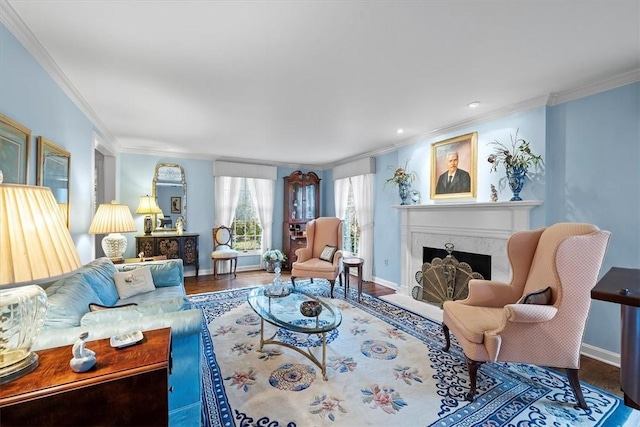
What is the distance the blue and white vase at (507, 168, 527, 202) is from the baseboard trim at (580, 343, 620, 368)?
1468 millimetres

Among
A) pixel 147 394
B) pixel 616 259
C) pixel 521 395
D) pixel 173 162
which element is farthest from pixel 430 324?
pixel 173 162

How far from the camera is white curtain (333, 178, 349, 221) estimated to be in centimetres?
578

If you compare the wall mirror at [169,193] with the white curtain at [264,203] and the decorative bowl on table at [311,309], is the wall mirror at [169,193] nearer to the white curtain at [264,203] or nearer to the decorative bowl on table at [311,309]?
the white curtain at [264,203]

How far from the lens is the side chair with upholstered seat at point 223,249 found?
514 centimetres

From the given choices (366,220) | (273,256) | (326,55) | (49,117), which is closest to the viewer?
(326,55)

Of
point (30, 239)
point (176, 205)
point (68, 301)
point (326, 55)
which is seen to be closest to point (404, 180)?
point (326, 55)

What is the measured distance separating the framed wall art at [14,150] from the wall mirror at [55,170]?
0.60 ft

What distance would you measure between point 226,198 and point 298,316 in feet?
12.5

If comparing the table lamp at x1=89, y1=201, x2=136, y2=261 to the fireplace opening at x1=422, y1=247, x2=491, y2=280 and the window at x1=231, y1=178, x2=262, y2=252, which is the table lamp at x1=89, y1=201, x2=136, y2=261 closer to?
the window at x1=231, y1=178, x2=262, y2=252

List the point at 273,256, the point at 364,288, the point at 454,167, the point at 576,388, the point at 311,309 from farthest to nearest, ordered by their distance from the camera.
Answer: the point at 273,256
the point at 364,288
the point at 454,167
the point at 311,309
the point at 576,388

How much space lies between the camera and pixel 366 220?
16.8 feet

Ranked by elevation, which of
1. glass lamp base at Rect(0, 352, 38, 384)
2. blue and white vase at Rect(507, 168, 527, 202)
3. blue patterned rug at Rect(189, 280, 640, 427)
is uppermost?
blue and white vase at Rect(507, 168, 527, 202)

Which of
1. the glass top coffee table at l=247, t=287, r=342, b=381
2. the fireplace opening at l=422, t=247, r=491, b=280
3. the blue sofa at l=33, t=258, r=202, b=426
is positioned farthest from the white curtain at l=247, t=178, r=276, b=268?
the blue sofa at l=33, t=258, r=202, b=426

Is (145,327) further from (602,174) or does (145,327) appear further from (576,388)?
(602,174)
